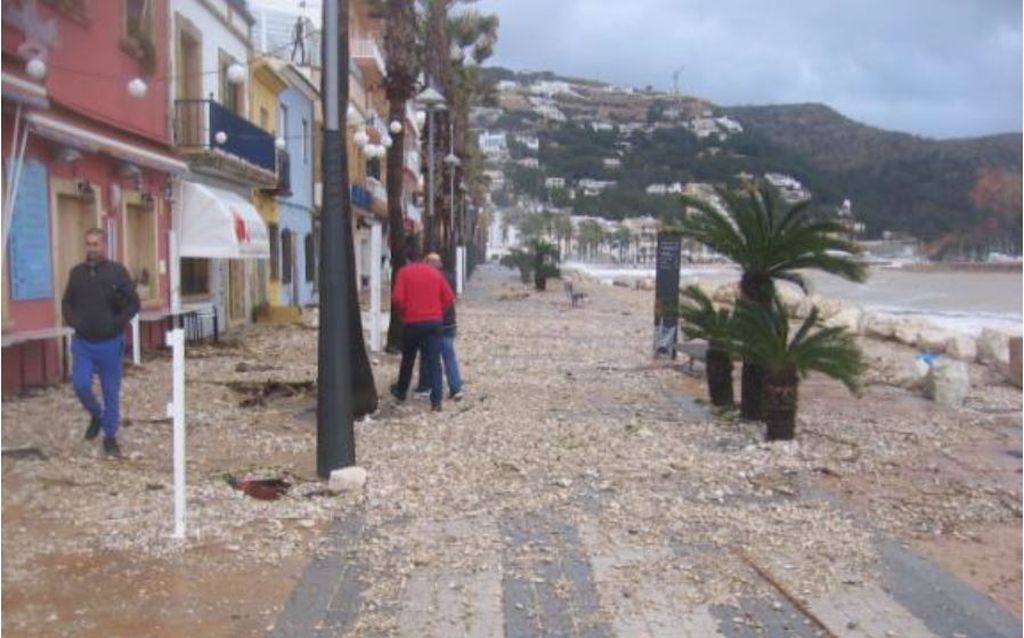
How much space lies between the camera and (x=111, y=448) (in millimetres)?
6734

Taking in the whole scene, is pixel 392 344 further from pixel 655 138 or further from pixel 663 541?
pixel 655 138

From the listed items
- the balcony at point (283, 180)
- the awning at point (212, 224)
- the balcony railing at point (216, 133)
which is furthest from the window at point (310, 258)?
the awning at point (212, 224)

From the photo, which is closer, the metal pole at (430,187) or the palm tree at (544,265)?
the metal pole at (430,187)

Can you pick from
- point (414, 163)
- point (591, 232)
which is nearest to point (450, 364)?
point (414, 163)

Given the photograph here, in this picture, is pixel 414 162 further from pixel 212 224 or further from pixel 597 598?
pixel 597 598

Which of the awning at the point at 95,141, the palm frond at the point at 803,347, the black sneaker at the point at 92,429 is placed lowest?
the black sneaker at the point at 92,429

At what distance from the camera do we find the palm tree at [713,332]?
35.4ft

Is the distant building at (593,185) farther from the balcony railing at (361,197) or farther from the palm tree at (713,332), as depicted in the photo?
the palm tree at (713,332)

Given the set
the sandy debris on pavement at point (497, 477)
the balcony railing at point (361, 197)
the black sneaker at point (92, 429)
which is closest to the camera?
the sandy debris on pavement at point (497, 477)

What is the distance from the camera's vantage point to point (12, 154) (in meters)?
3.90

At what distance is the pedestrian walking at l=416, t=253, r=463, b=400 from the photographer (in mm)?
11500

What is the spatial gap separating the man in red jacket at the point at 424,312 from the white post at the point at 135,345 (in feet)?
13.6

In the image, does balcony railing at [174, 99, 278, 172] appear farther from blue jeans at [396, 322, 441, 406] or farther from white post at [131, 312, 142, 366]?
blue jeans at [396, 322, 441, 406]

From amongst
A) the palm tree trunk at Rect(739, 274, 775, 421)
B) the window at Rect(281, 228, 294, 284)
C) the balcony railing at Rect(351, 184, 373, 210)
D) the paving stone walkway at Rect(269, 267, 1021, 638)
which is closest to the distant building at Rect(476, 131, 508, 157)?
the balcony railing at Rect(351, 184, 373, 210)
